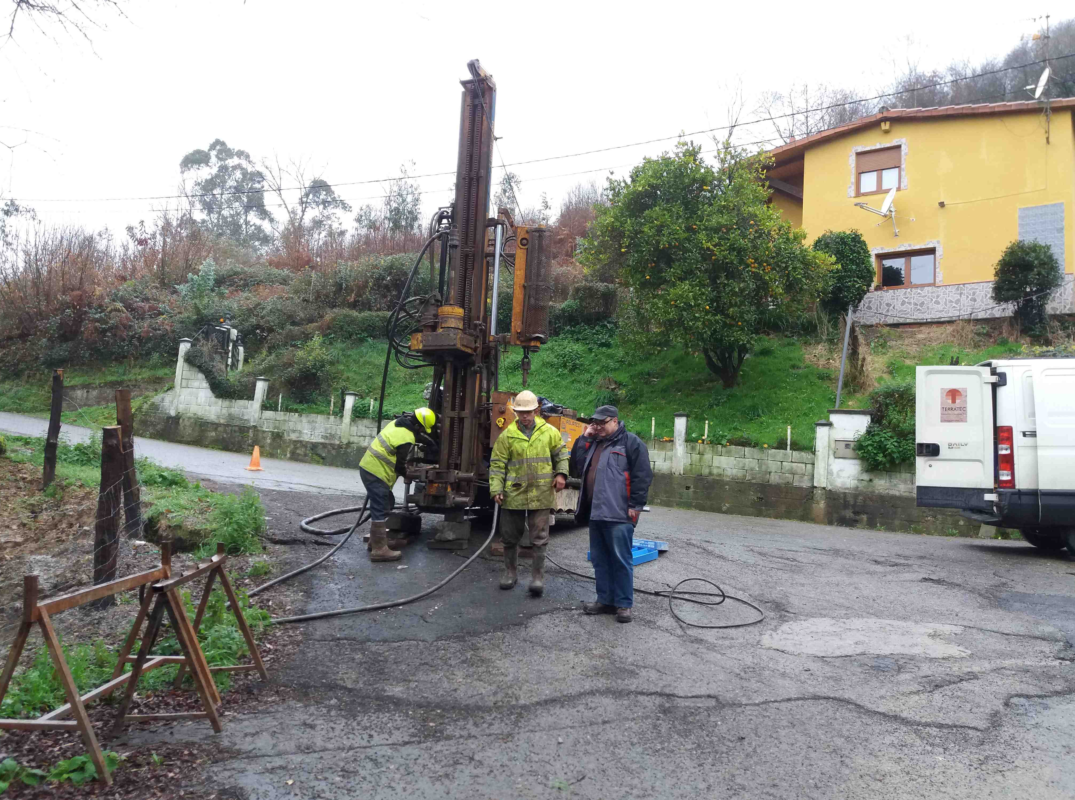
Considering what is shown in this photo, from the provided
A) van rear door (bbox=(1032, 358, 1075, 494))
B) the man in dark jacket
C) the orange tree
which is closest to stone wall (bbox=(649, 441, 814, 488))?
the orange tree

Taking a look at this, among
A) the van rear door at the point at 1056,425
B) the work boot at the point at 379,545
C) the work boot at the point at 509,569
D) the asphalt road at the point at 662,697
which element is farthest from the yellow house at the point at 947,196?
the work boot at the point at 379,545

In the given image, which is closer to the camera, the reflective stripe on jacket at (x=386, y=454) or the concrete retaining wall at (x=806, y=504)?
the reflective stripe on jacket at (x=386, y=454)

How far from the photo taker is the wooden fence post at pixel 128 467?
6.21 meters

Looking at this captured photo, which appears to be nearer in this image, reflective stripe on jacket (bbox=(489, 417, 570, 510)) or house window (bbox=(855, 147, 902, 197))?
reflective stripe on jacket (bbox=(489, 417, 570, 510))

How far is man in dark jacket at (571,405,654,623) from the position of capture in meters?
6.02

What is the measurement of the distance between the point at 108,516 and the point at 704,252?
14.6 metres

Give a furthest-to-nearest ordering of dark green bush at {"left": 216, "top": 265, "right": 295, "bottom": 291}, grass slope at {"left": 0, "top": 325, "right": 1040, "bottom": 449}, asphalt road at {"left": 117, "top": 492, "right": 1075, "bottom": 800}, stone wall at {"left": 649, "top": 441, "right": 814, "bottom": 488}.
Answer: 1. dark green bush at {"left": 216, "top": 265, "right": 295, "bottom": 291}
2. grass slope at {"left": 0, "top": 325, "right": 1040, "bottom": 449}
3. stone wall at {"left": 649, "top": 441, "right": 814, "bottom": 488}
4. asphalt road at {"left": 117, "top": 492, "right": 1075, "bottom": 800}

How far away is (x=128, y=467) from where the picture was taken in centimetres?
631

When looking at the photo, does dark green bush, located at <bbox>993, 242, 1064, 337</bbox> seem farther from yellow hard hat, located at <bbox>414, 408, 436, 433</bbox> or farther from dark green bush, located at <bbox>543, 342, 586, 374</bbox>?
yellow hard hat, located at <bbox>414, 408, 436, 433</bbox>

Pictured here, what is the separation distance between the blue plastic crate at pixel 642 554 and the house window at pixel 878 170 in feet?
62.2

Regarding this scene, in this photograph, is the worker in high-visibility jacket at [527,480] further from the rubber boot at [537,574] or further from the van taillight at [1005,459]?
the van taillight at [1005,459]

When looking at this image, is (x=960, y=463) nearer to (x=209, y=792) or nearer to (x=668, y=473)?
(x=668, y=473)

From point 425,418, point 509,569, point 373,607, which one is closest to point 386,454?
point 425,418

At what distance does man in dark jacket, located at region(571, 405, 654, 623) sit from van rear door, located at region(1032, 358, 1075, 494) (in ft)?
19.0
